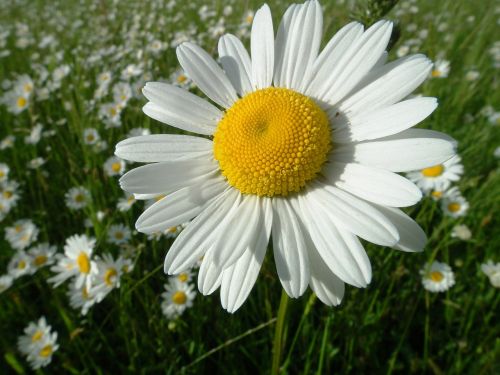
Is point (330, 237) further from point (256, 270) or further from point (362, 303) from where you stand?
point (362, 303)

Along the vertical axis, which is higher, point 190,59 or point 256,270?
point 190,59

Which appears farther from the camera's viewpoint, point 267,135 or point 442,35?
point 442,35

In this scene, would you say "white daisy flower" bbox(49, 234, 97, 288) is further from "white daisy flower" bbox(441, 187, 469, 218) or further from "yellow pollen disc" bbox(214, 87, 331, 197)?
"white daisy flower" bbox(441, 187, 469, 218)

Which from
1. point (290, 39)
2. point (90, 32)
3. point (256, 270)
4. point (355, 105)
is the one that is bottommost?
point (256, 270)

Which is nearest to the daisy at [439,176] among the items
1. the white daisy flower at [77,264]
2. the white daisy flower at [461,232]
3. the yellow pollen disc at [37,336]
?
the white daisy flower at [461,232]

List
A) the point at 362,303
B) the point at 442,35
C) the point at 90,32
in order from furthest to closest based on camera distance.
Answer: the point at 90,32 → the point at 442,35 → the point at 362,303

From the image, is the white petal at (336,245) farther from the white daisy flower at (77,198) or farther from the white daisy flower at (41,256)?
the white daisy flower at (77,198)

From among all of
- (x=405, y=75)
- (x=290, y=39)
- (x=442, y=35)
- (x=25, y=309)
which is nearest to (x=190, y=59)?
(x=290, y=39)
